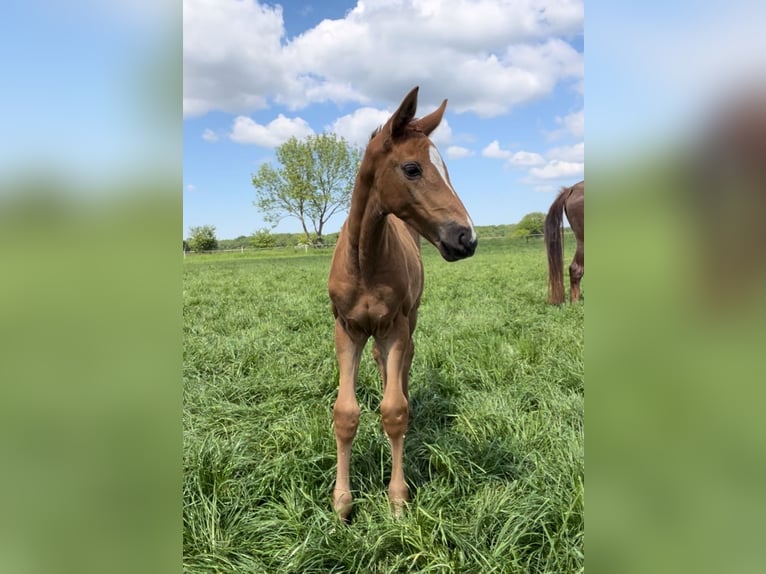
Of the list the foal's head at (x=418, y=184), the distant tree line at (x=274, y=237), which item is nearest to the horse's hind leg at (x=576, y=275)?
the foal's head at (x=418, y=184)

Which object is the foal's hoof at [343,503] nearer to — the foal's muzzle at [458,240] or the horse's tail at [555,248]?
the foal's muzzle at [458,240]

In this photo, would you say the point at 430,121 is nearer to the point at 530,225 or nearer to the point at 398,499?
the point at 398,499

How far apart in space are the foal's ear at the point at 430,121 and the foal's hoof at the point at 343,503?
7.17 feet

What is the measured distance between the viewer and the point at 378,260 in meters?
2.68

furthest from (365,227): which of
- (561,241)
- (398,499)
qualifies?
(561,241)

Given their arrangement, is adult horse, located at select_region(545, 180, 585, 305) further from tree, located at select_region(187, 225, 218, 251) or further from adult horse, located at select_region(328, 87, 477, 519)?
tree, located at select_region(187, 225, 218, 251)

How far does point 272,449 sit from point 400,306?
1.41m

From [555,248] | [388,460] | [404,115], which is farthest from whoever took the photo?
[555,248]

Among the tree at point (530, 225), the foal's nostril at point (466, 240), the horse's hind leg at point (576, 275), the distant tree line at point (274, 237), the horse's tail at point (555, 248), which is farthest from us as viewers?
the tree at point (530, 225)

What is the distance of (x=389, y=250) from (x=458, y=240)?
26.6 inches

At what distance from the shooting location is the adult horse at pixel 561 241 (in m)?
8.27

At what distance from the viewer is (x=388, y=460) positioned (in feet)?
10.5
